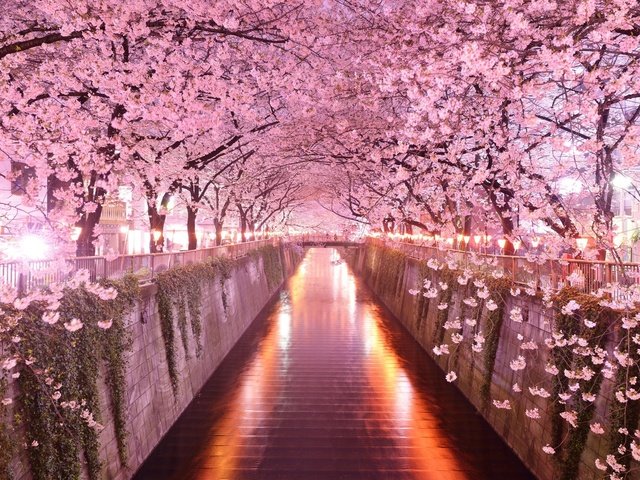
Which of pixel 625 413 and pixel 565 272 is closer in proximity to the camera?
pixel 625 413

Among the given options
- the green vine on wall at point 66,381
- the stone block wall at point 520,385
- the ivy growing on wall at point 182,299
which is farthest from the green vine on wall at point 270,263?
the green vine on wall at point 66,381

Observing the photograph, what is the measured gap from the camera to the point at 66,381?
7.27 meters

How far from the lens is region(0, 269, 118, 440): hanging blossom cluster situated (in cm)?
604

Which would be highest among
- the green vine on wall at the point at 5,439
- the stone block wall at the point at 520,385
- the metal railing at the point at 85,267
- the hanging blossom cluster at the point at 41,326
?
the metal railing at the point at 85,267

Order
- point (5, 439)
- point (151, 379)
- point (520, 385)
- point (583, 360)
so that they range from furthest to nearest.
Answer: point (151, 379) < point (520, 385) < point (583, 360) < point (5, 439)

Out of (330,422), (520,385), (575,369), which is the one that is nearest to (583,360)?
(575,369)

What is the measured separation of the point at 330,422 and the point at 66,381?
7908 mm

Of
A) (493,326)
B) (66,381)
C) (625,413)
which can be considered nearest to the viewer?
(625,413)

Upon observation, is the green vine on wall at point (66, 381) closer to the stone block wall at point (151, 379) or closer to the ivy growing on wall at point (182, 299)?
the stone block wall at point (151, 379)

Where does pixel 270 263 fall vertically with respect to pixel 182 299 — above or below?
below

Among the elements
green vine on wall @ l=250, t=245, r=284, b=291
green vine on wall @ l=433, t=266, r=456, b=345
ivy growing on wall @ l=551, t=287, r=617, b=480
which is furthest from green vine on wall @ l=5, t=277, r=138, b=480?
green vine on wall @ l=250, t=245, r=284, b=291

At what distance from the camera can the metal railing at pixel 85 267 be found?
267 inches

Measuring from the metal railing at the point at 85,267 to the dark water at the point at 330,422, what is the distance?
4.17 m

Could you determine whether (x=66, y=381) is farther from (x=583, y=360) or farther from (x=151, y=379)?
(x=583, y=360)
